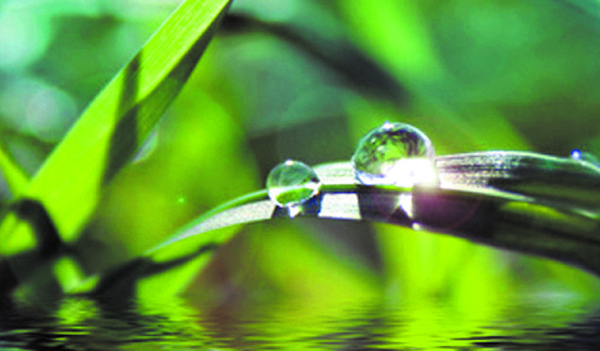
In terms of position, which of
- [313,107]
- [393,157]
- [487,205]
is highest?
[313,107]

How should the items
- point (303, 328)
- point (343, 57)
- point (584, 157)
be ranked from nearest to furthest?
point (303, 328)
point (584, 157)
point (343, 57)

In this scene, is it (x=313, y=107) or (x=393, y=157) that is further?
(x=313, y=107)

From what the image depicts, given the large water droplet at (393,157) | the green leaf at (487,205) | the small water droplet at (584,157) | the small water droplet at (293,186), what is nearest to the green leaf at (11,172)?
the green leaf at (487,205)

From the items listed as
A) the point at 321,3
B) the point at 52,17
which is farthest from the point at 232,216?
the point at 52,17

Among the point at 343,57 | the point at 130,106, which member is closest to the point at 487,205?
the point at 130,106

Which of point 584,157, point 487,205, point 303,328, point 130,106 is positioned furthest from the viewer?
point 584,157

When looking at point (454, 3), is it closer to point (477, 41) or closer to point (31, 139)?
point (477, 41)

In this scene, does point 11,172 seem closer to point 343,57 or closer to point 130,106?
point 130,106

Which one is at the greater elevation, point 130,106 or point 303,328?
point 130,106
